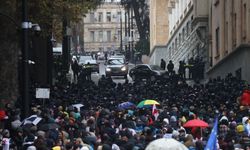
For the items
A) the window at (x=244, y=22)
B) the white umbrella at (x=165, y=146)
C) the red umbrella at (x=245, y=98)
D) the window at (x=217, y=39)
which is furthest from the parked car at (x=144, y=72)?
the white umbrella at (x=165, y=146)

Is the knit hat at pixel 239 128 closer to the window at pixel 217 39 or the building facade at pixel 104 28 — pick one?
the window at pixel 217 39

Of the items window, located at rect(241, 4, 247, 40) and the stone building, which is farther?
the stone building

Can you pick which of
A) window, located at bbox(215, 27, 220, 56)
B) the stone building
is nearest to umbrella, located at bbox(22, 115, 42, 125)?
window, located at bbox(215, 27, 220, 56)

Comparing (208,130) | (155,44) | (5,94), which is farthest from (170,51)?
(208,130)

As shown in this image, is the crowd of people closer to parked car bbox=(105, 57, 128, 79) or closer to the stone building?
the stone building

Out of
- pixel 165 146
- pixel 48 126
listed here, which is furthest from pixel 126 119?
pixel 165 146

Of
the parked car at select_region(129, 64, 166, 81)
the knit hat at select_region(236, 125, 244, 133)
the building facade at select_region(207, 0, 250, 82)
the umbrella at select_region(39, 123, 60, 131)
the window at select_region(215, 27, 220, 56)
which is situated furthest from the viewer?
the parked car at select_region(129, 64, 166, 81)

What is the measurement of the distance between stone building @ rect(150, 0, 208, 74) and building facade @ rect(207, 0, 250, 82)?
1.75 meters

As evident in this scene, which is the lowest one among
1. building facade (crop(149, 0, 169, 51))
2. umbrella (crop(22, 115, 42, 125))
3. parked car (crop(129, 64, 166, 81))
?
umbrella (crop(22, 115, 42, 125))

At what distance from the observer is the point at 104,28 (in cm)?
16650

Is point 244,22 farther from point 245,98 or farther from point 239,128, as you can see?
point 239,128

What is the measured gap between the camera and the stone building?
51.2 m

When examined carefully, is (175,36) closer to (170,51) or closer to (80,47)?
(170,51)

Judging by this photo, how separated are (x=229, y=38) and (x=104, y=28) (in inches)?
4935
